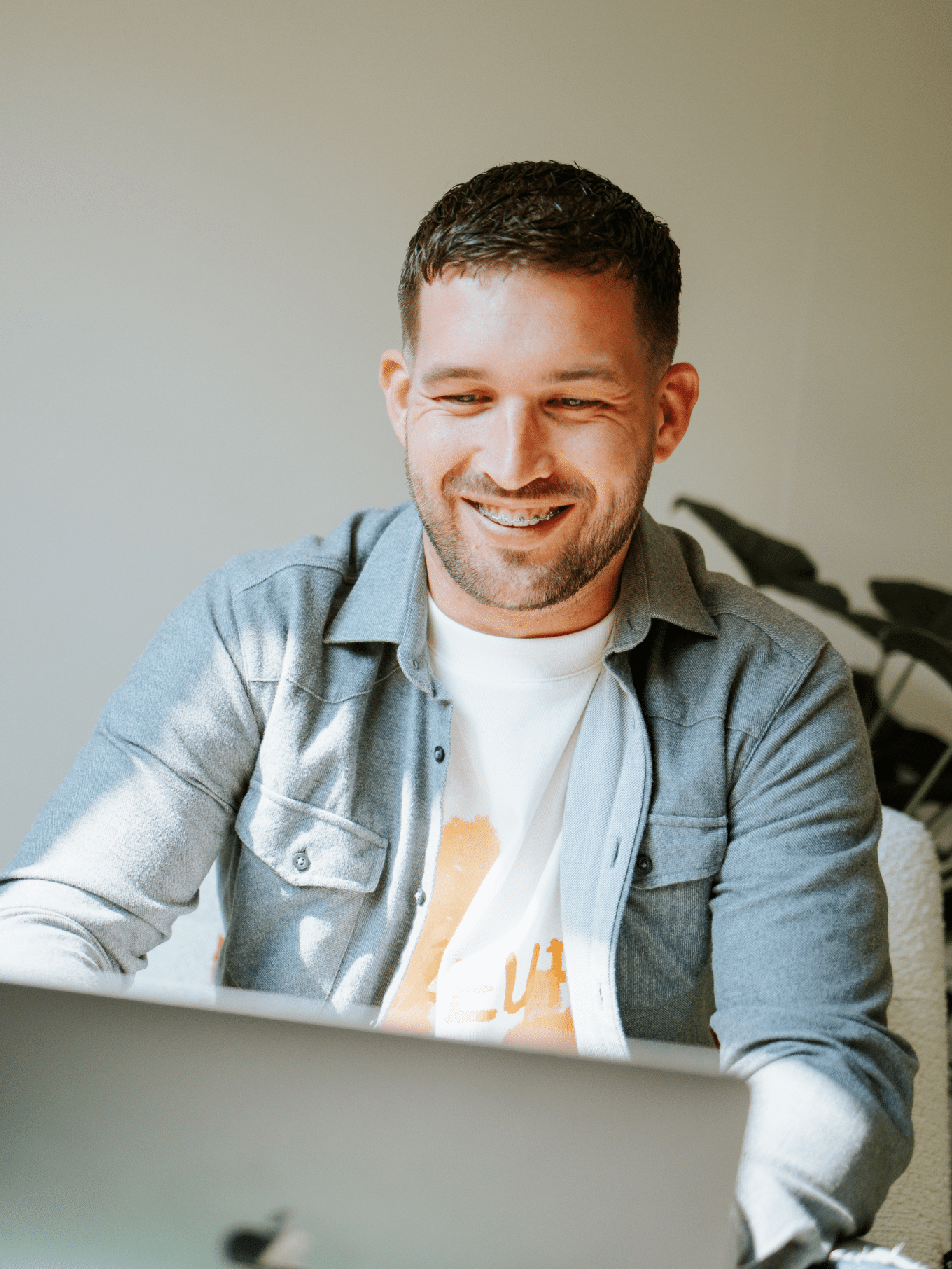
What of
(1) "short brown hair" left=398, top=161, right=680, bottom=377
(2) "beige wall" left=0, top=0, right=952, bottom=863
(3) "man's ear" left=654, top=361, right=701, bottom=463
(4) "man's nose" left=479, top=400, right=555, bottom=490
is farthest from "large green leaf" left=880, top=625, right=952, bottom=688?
(4) "man's nose" left=479, top=400, right=555, bottom=490

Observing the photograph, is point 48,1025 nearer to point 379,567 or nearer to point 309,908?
point 309,908

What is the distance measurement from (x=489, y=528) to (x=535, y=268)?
0.28 metres

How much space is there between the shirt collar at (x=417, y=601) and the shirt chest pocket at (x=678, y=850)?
0.21 meters

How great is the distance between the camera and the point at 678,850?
1227mm

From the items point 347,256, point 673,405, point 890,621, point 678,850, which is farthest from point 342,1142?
point 347,256

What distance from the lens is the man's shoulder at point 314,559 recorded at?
1285 millimetres

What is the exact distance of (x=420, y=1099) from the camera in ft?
1.71

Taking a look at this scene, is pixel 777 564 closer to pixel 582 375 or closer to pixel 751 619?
pixel 751 619

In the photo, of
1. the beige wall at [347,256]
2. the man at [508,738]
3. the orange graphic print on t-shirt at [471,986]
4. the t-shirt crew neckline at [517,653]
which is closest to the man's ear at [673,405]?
the man at [508,738]

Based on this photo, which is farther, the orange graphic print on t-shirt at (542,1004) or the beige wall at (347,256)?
the beige wall at (347,256)

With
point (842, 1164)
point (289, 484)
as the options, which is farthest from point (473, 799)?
point (289, 484)

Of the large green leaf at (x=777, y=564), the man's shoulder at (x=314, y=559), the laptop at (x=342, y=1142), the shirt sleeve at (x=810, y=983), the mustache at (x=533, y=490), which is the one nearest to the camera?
the laptop at (x=342, y=1142)

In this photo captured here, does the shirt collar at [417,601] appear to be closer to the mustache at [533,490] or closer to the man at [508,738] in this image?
the man at [508,738]

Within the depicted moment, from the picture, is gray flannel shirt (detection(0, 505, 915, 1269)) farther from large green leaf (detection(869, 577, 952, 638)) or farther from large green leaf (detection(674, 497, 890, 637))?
large green leaf (detection(869, 577, 952, 638))
